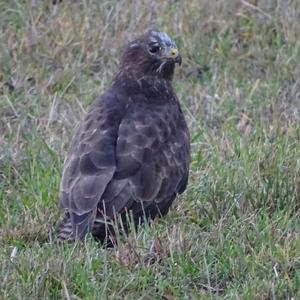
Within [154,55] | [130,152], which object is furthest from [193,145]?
[130,152]

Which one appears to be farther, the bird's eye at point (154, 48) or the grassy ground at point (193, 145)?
the bird's eye at point (154, 48)

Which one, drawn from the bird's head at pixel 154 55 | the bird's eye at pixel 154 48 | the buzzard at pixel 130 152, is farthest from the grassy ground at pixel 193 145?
the bird's eye at pixel 154 48

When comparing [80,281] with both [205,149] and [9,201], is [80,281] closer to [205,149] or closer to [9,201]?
[9,201]

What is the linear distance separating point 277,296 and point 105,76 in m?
3.95

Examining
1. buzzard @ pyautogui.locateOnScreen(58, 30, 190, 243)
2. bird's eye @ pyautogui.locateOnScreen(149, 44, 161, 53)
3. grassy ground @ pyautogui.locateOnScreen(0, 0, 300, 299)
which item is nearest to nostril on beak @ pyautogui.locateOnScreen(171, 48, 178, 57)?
buzzard @ pyautogui.locateOnScreen(58, 30, 190, 243)

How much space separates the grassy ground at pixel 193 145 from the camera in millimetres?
6082

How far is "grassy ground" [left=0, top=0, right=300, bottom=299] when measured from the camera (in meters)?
6.08

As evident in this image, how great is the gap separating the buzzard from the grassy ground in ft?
0.64

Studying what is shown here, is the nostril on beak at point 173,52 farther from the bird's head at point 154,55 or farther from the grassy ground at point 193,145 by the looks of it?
the grassy ground at point 193,145

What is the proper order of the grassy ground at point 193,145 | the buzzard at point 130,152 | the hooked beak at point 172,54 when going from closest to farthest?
the grassy ground at point 193,145 → the buzzard at point 130,152 → the hooked beak at point 172,54

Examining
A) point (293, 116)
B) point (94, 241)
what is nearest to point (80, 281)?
point (94, 241)

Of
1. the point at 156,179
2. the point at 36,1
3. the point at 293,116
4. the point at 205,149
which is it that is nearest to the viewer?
the point at 156,179

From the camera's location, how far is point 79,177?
6.85 meters

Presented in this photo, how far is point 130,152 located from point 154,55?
885mm
